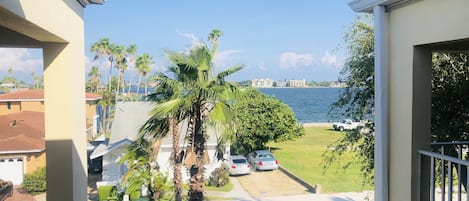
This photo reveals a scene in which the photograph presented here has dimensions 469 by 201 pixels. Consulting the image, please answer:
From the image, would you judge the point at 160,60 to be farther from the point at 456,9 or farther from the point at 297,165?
the point at 297,165

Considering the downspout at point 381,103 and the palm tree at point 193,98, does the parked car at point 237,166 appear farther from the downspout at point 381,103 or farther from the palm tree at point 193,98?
the downspout at point 381,103

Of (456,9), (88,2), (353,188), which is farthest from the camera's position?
(353,188)

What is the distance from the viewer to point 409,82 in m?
2.64

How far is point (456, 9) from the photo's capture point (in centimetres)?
221

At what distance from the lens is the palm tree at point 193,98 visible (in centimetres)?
715

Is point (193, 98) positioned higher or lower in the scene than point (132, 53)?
lower

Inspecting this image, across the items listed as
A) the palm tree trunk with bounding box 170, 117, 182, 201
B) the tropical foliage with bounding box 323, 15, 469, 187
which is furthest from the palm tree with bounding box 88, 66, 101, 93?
the tropical foliage with bounding box 323, 15, 469, 187

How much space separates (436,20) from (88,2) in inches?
106

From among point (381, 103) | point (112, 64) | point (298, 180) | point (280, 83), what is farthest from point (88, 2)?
point (280, 83)

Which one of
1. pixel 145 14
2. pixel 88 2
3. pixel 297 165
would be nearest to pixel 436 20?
pixel 88 2

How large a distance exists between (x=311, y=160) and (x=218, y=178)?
6.11 m

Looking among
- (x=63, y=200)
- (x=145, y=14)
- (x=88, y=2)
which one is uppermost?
(x=145, y=14)

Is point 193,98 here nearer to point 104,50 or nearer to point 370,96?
point 370,96

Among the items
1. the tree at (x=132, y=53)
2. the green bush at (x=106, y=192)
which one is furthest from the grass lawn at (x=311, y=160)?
the tree at (x=132, y=53)
